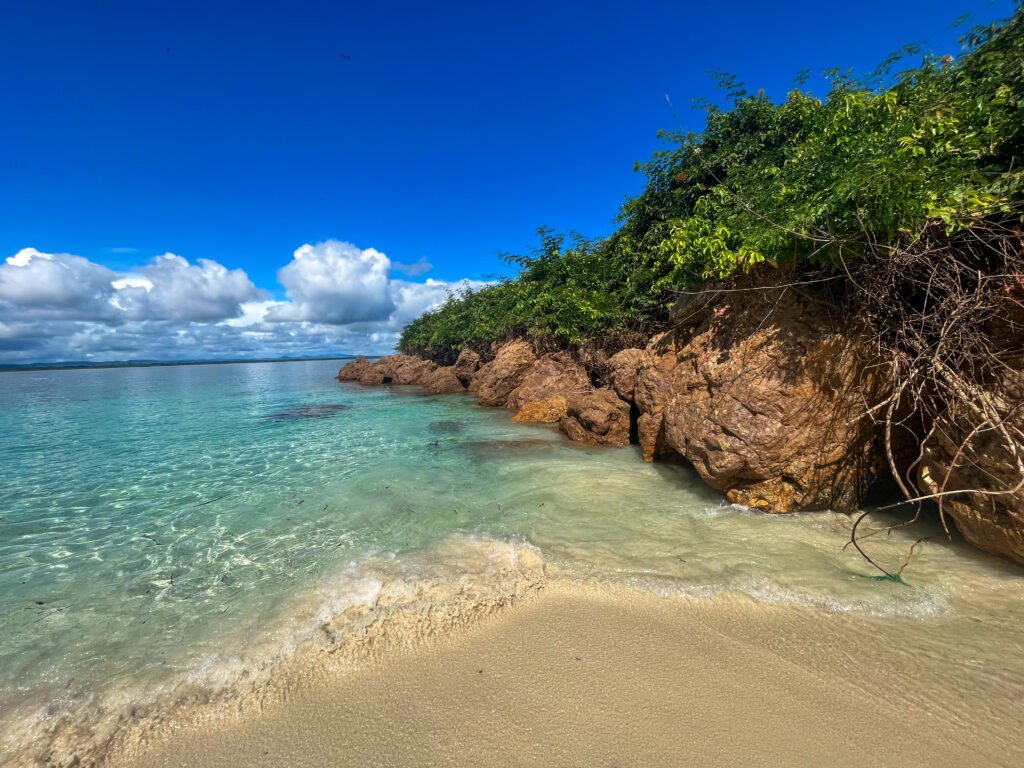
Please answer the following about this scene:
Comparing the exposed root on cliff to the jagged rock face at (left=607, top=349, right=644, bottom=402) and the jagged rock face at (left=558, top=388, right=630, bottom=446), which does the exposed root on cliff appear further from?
the jagged rock face at (left=558, top=388, right=630, bottom=446)

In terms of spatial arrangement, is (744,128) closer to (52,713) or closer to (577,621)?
(577,621)

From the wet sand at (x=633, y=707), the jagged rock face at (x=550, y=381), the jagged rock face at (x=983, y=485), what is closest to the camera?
the wet sand at (x=633, y=707)

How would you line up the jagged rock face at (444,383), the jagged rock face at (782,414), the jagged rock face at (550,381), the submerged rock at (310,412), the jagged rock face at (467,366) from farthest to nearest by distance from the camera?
the jagged rock face at (467,366) < the jagged rock face at (444,383) < the submerged rock at (310,412) < the jagged rock face at (550,381) < the jagged rock face at (782,414)

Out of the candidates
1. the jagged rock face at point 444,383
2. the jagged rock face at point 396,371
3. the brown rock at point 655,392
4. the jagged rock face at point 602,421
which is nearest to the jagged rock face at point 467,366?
the jagged rock face at point 444,383

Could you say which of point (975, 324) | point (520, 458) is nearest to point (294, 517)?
point (520, 458)

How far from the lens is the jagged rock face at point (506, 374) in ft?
63.9

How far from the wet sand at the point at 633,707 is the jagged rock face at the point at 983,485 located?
166 centimetres

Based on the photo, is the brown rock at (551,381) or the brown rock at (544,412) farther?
the brown rock at (551,381)

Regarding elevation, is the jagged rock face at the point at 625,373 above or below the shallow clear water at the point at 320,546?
above

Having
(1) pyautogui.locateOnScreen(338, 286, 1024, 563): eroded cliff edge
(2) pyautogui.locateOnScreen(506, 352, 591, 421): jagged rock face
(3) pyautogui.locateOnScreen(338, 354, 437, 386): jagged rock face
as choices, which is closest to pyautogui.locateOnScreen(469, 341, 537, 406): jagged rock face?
(2) pyautogui.locateOnScreen(506, 352, 591, 421): jagged rock face

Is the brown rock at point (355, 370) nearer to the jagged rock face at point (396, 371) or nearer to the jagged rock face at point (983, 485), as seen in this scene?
the jagged rock face at point (396, 371)

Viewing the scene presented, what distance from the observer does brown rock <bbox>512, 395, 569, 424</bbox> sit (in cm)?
1459

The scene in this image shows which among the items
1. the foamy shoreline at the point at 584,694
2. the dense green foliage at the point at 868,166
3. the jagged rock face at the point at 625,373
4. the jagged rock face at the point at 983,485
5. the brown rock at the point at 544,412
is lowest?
the foamy shoreline at the point at 584,694

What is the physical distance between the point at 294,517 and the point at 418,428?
304 inches
